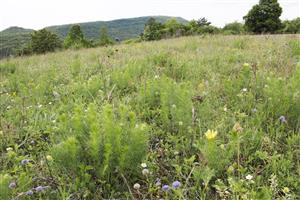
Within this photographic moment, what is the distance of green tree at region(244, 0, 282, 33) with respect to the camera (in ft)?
123

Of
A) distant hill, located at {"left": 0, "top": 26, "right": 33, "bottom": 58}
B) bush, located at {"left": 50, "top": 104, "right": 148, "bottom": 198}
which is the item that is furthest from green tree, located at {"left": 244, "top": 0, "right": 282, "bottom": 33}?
bush, located at {"left": 50, "top": 104, "right": 148, "bottom": 198}

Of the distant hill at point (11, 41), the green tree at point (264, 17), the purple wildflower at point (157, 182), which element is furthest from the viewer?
the green tree at point (264, 17)

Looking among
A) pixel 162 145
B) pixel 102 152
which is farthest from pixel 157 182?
pixel 162 145

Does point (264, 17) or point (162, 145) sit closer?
point (162, 145)

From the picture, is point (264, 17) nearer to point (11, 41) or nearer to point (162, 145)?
point (162, 145)

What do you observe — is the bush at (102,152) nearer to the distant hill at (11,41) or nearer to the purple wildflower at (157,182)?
the purple wildflower at (157,182)

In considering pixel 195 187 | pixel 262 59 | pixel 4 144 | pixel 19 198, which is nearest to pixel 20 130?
pixel 4 144

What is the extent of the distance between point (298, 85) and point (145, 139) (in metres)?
1.50

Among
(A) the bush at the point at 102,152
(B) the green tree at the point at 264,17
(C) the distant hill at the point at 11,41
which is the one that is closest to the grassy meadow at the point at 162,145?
(A) the bush at the point at 102,152

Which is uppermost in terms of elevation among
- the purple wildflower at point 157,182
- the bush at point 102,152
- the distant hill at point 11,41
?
the distant hill at point 11,41

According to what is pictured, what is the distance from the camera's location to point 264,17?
37.7 m

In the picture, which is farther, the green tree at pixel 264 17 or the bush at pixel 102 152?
the green tree at pixel 264 17

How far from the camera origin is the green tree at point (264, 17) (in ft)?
123

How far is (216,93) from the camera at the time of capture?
3.59m
